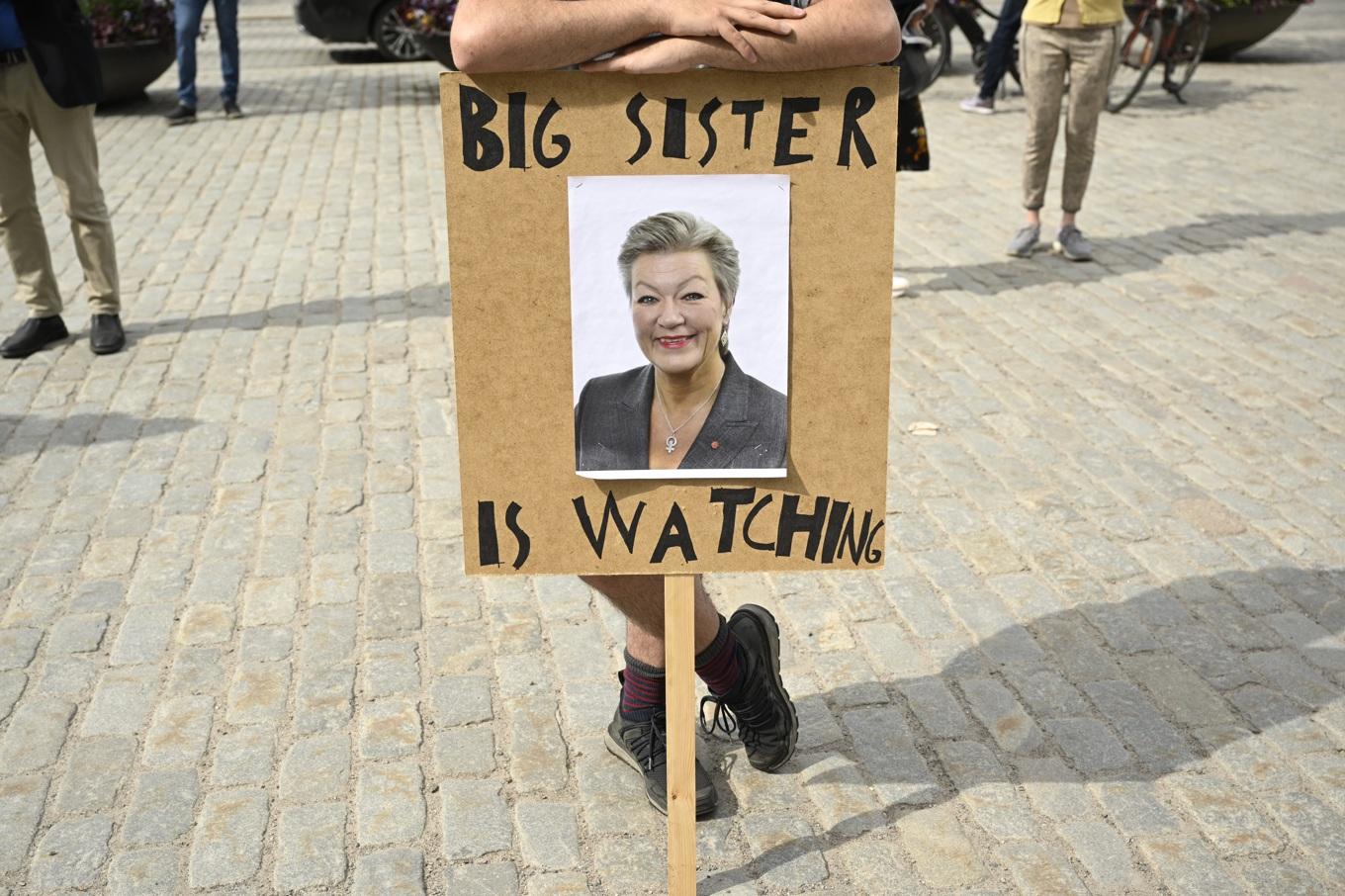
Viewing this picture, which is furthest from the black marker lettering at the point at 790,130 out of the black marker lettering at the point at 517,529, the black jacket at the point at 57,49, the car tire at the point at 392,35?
the car tire at the point at 392,35

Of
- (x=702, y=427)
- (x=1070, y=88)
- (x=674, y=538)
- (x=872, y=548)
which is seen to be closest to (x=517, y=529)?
(x=674, y=538)

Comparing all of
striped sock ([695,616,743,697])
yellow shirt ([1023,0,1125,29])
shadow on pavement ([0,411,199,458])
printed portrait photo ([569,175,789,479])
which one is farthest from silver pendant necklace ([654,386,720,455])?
yellow shirt ([1023,0,1125,29])

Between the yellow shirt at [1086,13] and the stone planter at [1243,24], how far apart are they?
26.4 ft

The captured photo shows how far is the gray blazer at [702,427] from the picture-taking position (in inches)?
101

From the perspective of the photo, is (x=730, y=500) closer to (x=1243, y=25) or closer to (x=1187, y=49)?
(x=1187, y=49)

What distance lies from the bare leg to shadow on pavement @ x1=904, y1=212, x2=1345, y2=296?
4.52 meters

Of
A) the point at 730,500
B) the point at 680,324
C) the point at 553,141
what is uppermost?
the point at 553,141

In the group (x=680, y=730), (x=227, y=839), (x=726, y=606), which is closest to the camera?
(x=680, y=730)

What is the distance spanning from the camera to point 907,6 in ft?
20.9

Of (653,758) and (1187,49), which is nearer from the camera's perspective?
(653,758)

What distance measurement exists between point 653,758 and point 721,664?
0.89 ft

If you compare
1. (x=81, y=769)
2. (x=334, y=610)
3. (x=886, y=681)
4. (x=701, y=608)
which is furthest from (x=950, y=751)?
(x=81, y=769)

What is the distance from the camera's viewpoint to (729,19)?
2.37 m

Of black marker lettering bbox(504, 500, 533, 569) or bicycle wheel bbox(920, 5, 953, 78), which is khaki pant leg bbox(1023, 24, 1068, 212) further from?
black marker lettering bbox(504, 500, 533, 569)
